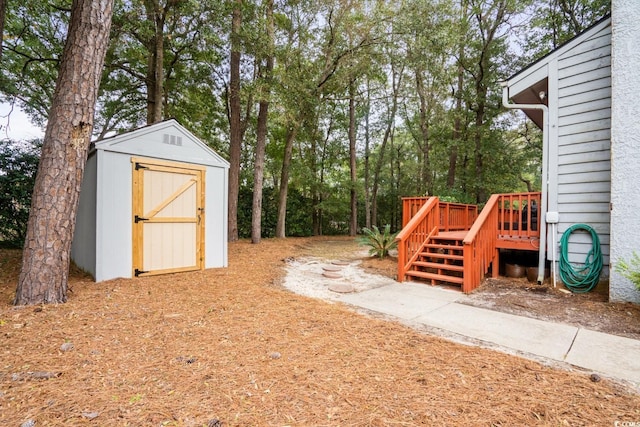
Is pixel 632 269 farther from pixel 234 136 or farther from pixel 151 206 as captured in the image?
pixel 234 136

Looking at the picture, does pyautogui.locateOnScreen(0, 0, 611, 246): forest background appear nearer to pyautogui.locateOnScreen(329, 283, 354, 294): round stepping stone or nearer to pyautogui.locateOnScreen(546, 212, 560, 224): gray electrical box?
pyautogui.locateOnScreen(546, 212, 560, 224): gray electrical box

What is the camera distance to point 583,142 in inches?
167

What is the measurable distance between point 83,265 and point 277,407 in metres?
4.86

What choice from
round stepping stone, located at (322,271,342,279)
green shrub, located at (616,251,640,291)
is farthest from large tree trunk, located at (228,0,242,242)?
green shrub, located at (616,251,640,291)

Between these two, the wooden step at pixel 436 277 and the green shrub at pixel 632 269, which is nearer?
the green shrub at pixel 632 269

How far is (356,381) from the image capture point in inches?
71.9

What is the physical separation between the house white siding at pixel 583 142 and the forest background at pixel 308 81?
409cm

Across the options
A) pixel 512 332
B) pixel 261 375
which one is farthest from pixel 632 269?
pixel 261 375

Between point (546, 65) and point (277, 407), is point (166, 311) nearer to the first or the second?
point (277, 407)

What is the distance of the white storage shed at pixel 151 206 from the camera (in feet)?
13.6

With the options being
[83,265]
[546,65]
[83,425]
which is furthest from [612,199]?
[83,265]

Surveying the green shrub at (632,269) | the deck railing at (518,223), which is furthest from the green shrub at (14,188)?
the green shrub at (632,269)

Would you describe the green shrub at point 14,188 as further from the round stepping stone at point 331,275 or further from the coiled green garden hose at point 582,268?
the coiled green garden hose at point 582,268

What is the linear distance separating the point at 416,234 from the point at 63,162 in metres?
5.04
